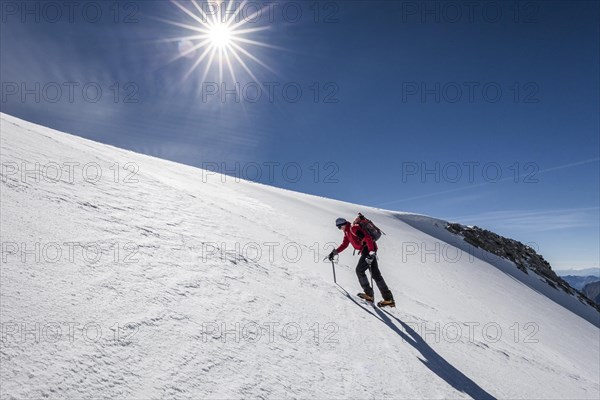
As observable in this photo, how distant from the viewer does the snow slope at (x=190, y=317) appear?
2.67m

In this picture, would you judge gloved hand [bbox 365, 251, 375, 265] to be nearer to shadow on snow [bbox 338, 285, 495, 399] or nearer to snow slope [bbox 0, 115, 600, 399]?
snow slope [bbox 0, 115, 600, 399]

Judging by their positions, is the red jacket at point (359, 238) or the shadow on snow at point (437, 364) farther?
the red jacket at point (359, 238)

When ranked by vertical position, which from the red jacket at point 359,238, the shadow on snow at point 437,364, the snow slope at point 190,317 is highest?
the red jacket at point 359,238

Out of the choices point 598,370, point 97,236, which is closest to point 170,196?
point 97,236

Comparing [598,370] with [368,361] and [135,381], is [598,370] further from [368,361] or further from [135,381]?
[135,381]

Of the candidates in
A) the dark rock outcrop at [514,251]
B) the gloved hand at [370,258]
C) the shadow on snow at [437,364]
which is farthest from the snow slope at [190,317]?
the dark rock outcrop at [514,251]

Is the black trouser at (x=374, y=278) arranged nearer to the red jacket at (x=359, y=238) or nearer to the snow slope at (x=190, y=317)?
the red jacket at (x=359, y=238)

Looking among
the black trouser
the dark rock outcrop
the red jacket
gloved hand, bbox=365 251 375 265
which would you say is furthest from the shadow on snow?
the dark rock outcrop

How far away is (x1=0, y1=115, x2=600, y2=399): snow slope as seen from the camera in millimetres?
2670

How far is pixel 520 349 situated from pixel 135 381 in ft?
28.6

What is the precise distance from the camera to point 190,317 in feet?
11.8

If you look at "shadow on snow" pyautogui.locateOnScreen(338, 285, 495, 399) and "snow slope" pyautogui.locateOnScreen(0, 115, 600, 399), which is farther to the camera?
"shadow on snow" pyautogui.locateOnScreen(338, 285, 495, 399)

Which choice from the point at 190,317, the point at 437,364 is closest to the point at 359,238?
the point at 437,364

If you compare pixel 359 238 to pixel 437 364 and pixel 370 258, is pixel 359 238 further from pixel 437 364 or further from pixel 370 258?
pixel 437 364
